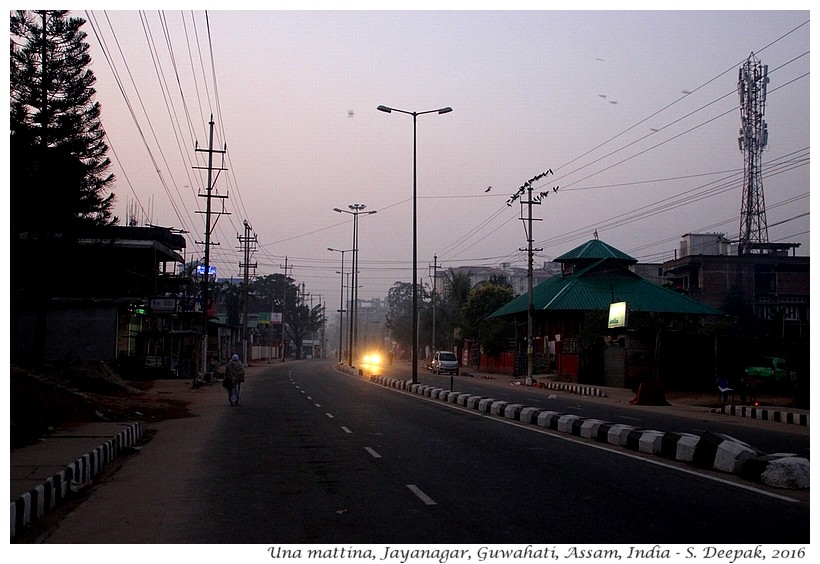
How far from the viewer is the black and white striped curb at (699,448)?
1159cm

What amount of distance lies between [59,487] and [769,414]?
22.1m

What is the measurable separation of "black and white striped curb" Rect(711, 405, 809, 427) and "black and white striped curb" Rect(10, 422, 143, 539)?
19.1 m

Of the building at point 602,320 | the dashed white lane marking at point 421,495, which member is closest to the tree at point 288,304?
the building at point 602,320

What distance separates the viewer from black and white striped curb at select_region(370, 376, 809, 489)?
38.0ft

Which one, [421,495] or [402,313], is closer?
[421,495]

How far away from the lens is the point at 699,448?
13.8 metres

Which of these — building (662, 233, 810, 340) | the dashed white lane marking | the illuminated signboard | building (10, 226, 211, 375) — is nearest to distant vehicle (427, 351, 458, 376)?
building (10, 226, 211, 375)

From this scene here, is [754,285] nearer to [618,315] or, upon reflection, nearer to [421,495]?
[618,315]

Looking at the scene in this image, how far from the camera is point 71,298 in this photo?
45906 mm

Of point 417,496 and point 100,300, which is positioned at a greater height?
point 100,300

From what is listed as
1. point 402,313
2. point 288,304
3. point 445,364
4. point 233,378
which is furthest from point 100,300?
point 402,313

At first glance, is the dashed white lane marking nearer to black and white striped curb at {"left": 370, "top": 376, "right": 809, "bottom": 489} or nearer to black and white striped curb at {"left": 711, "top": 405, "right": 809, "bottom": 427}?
black and white striped curb at {"left": 370, "top": 376, "right": 809, "bottom": 489}
